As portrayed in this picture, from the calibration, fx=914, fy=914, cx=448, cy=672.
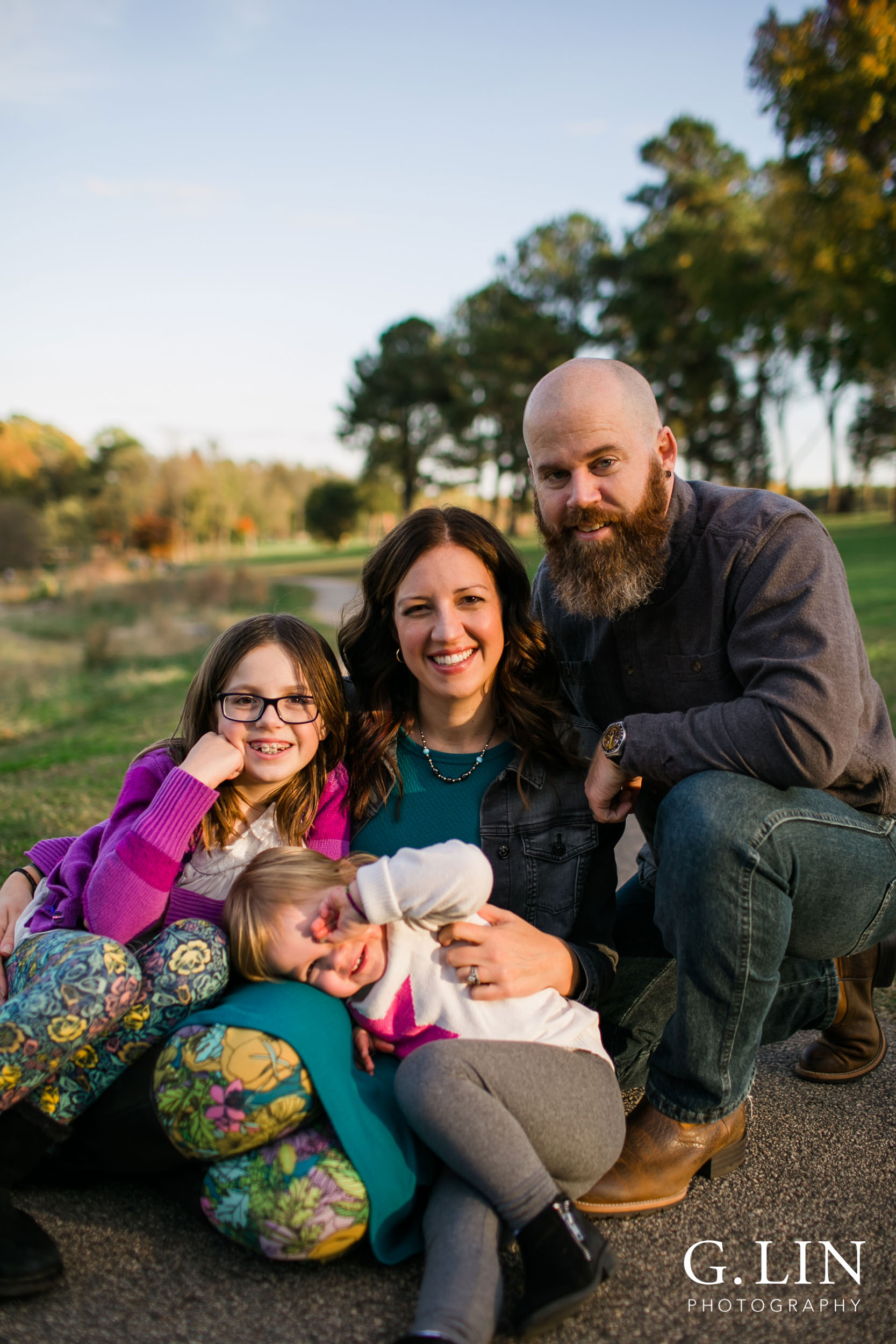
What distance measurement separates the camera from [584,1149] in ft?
6.51

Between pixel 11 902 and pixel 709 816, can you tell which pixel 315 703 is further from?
pixel 709 816

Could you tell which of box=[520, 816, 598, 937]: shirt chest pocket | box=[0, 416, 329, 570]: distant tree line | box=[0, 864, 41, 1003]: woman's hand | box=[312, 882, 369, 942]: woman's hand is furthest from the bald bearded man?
box=[0, 416, 329, 570]: distant tree line

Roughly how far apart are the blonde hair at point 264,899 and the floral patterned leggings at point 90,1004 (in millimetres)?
51

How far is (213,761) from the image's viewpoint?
2.47 metres

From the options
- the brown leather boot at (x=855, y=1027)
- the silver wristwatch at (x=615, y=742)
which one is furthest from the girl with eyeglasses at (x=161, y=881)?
the brown leather boot at (x=855, y=1027)

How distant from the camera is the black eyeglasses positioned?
2615 mm

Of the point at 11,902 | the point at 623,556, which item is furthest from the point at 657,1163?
the point at 11,902

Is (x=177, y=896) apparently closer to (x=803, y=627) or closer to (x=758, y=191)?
(x=803, y=627)

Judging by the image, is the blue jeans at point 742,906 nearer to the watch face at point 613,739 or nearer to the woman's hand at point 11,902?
the watch face at point 613,739

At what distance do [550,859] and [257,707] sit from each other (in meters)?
0.95

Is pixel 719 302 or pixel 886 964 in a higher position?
pixel 719 302

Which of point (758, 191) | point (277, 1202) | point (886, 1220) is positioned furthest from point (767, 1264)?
point (758, 191)

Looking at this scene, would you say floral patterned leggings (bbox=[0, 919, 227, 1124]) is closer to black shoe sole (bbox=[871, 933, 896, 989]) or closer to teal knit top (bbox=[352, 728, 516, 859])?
teal knit top (bbox=[352, 728, 516, 859])

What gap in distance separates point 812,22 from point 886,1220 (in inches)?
717
